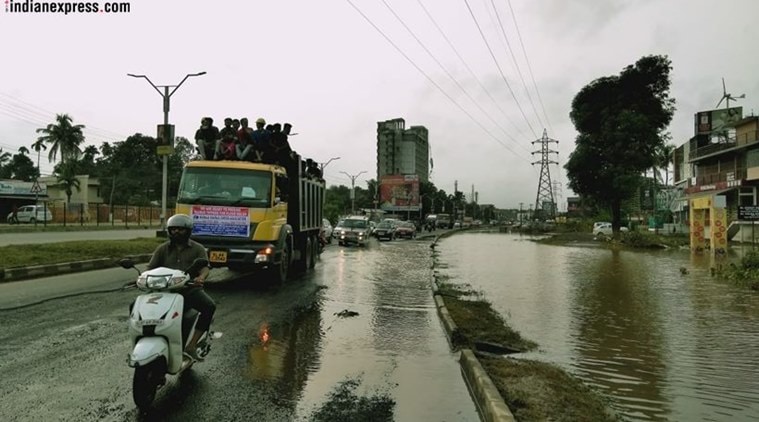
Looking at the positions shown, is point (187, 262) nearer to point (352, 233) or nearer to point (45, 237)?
point (45, 237)

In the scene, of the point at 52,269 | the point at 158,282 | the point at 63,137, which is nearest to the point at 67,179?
the point at 63,137

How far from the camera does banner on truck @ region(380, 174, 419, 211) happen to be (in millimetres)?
85062

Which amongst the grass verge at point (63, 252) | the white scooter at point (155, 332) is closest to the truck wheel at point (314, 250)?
the grass verge at point (63, 252)

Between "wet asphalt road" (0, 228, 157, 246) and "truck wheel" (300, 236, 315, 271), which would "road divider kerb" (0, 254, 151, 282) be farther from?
"wet asphalt road" (0, 228, 157, 246)

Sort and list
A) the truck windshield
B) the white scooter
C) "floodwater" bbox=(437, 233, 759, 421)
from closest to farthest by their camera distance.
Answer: the white scooter
"floodwater" bbox=(437, 233, 759, 421)
the truck windshield

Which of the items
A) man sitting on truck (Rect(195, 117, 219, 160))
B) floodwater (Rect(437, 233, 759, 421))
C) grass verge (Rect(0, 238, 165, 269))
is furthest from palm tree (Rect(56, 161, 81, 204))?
floodwater (Rect(437, 233, 759, 421))

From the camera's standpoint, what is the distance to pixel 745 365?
6992mm

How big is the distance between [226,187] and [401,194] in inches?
2920

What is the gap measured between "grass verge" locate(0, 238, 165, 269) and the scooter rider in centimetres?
1029

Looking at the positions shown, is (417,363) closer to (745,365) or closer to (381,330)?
(381,330)

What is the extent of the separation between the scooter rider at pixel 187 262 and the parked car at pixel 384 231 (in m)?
36.7

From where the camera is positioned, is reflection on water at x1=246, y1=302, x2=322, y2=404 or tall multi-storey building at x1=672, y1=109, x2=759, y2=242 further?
tall multi-storey building at x1=672, y1=109, x2=759, y2=242

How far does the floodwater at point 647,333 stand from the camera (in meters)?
5.61

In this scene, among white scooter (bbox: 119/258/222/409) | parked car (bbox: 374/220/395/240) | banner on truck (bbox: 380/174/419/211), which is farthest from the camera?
banner on truck (bbox: 380/174/419/211)
